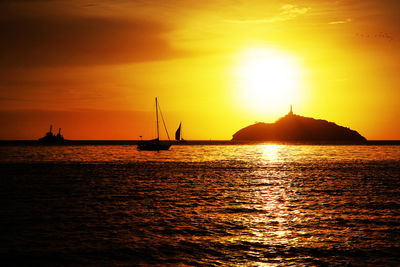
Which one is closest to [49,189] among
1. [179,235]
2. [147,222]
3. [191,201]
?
[191,201]

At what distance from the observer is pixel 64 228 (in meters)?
24.5

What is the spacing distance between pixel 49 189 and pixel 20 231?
75.2ft

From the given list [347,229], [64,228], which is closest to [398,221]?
[347,229]

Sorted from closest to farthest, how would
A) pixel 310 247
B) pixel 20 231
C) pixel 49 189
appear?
pixel 310 247 < pixel 20 231 < pixel 49 189

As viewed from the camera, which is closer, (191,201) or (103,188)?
(191,201)

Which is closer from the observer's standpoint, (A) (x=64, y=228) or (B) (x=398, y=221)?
(A) (x=64, y=228)

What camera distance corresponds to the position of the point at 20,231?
76.8 ft

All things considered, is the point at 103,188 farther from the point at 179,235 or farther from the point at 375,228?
the point at 375,228

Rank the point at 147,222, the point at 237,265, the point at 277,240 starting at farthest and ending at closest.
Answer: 1. the point at 147,222
2. the point at 277,240
3. the point at 237,265

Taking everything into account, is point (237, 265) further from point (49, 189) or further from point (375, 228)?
point (49, 189)

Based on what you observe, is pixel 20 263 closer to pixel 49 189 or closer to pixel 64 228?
pixel 64 228

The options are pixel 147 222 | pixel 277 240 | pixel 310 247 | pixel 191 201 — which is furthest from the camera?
pixel 191 201

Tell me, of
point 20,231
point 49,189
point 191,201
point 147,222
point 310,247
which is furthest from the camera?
point 49,189

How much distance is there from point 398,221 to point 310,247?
10.9 meters
